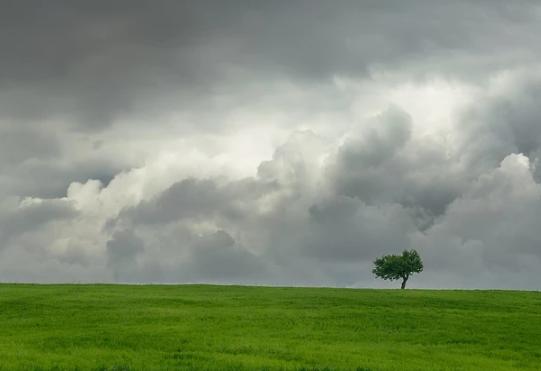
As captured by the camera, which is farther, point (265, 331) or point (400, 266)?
point (400, 266)

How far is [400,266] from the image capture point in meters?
107

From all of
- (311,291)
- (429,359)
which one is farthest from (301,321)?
(311,291)

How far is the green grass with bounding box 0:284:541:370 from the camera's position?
3138cm

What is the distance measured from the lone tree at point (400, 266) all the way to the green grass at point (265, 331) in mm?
40364

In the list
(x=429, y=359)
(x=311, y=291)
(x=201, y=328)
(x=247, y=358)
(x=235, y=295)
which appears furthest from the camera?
(x=311, y=291)

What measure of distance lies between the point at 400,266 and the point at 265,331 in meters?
69.4

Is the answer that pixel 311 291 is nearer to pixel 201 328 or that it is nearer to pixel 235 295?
pixel 235 295

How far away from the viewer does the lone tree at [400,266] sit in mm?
107438

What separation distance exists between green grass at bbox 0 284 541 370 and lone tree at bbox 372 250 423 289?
132 feet

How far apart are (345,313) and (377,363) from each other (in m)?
19.0

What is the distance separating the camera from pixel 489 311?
181ft

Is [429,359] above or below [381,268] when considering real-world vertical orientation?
below

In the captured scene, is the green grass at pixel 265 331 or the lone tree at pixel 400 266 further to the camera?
the lone tree at pixel 400 266

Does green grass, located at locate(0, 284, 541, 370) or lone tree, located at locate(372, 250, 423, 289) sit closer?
green grass, located at locate(0, 284, 541, 370)
